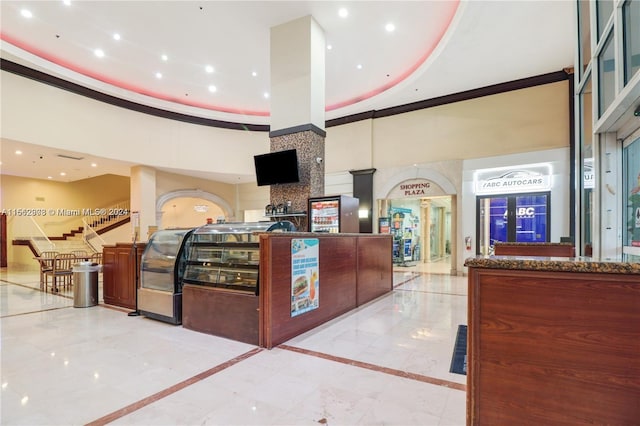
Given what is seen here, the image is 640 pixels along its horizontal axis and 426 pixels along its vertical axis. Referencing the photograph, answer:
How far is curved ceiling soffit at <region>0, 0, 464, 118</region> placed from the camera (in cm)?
703

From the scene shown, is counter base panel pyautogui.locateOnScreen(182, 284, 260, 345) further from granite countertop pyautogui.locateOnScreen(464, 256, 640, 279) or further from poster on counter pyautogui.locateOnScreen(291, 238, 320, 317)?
granite countertop pyautogui.locateOnScreen(464, 256, 640, 279)

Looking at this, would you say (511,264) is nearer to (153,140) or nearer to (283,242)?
(283,242)

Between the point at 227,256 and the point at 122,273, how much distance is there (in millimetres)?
2536

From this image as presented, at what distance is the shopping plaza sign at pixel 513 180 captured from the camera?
28.2ft

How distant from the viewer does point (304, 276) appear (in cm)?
386

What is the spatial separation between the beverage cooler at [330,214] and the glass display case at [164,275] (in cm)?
237

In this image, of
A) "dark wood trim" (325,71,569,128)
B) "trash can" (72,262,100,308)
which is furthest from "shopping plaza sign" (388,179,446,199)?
"trash can" (72,262,100,308)

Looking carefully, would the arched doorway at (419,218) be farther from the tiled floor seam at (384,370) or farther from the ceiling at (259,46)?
the tiled floor seam at (384,370)

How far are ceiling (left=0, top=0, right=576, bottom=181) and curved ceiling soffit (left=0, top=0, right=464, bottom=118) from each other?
0.03m

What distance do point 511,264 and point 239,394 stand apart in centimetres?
208

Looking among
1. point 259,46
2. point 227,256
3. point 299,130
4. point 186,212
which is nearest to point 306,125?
point 299,130

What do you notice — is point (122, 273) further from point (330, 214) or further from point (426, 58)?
point (426, 58)

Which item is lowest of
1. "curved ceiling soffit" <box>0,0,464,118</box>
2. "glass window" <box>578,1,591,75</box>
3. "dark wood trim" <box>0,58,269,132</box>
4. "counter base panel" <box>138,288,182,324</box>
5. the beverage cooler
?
"counter base panel" <box>138,288,182,324</box>

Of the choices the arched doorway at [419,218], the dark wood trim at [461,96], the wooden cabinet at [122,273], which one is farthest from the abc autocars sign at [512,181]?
the wooden cabinet at [122,273]
